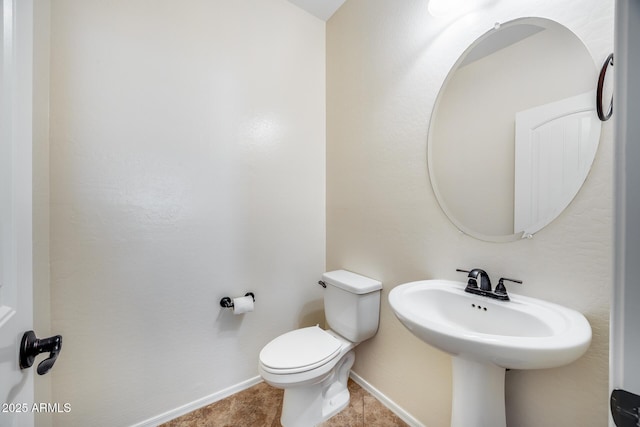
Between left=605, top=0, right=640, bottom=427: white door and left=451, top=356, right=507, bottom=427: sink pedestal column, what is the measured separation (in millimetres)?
603

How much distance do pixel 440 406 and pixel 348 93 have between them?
1.90 meters

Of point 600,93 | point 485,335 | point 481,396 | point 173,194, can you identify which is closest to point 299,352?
point 481,396

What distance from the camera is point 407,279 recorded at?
1336 millimetres

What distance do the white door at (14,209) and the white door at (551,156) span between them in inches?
57.1

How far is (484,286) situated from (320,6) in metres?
2.06

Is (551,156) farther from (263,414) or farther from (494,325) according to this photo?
(263,414)

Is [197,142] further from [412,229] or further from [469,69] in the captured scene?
Result: [469,69]

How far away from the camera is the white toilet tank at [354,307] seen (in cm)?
142

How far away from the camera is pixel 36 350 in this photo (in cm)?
53

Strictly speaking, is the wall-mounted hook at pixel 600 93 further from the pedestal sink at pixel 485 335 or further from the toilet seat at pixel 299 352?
the toilet seat at pixel 299 352

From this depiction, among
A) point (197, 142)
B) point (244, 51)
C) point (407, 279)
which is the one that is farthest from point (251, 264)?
point (244, 51)

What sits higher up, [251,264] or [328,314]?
[251,264]

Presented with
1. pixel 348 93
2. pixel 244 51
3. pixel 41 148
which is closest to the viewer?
pixel 41 148

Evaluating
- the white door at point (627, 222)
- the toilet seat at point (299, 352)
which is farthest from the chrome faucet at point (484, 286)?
the toilet seat at point (299, 352)
